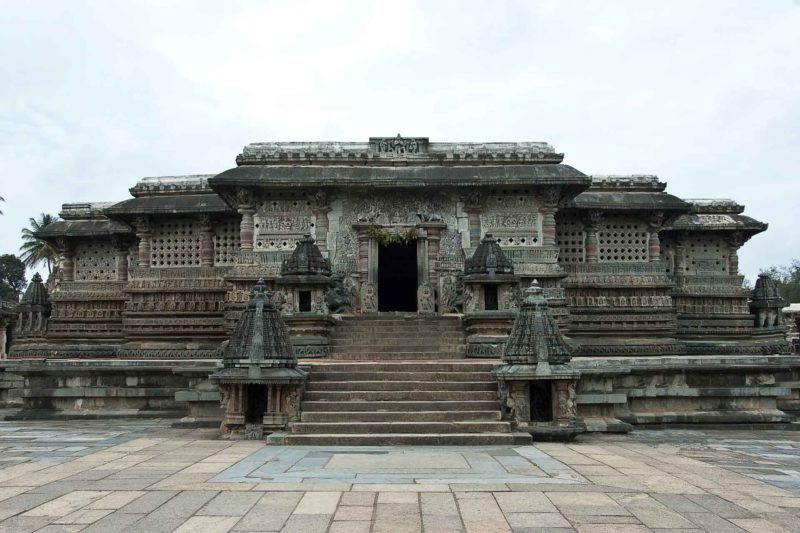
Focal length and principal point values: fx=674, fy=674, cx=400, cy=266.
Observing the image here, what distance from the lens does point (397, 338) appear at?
1658cm

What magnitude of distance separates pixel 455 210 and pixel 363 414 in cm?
999

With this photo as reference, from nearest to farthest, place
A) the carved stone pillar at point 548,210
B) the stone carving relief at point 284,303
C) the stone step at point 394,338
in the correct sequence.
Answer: the stone step at point 394,338
the stone carving relief at point 284,303
the carved stone pillar at point 548,210

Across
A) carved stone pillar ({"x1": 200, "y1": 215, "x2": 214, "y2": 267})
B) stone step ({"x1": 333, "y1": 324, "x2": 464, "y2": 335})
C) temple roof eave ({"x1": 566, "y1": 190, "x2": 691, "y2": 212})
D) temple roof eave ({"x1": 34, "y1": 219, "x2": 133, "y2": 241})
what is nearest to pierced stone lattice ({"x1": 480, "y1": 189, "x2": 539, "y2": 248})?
temple roof eave ({"x1": 566, "y1": 190, "x2": 691, "y2": 212})

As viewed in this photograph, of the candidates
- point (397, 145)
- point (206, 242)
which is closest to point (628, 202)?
point (397, 145)

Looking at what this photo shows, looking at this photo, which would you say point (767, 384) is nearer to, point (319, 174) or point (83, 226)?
point (319, 174)

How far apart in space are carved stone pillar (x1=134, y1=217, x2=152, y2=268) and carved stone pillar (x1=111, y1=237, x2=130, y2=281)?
5.63 ft

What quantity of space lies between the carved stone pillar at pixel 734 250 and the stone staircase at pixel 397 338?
11.7 m

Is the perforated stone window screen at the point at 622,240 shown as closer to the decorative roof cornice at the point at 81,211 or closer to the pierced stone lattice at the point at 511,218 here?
the pierced stone lattice at the point at 511,218

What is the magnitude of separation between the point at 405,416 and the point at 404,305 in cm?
1600

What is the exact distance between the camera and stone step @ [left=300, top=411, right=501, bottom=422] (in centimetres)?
1119

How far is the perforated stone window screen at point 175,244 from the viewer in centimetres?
2220

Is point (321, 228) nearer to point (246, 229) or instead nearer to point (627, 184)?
point (246, 229)

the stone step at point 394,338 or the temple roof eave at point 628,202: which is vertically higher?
the temple roof eave at point 628,202

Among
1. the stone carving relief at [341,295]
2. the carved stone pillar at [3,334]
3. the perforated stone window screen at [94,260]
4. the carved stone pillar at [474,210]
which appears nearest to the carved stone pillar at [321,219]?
the stone carving relief at [341,295]
